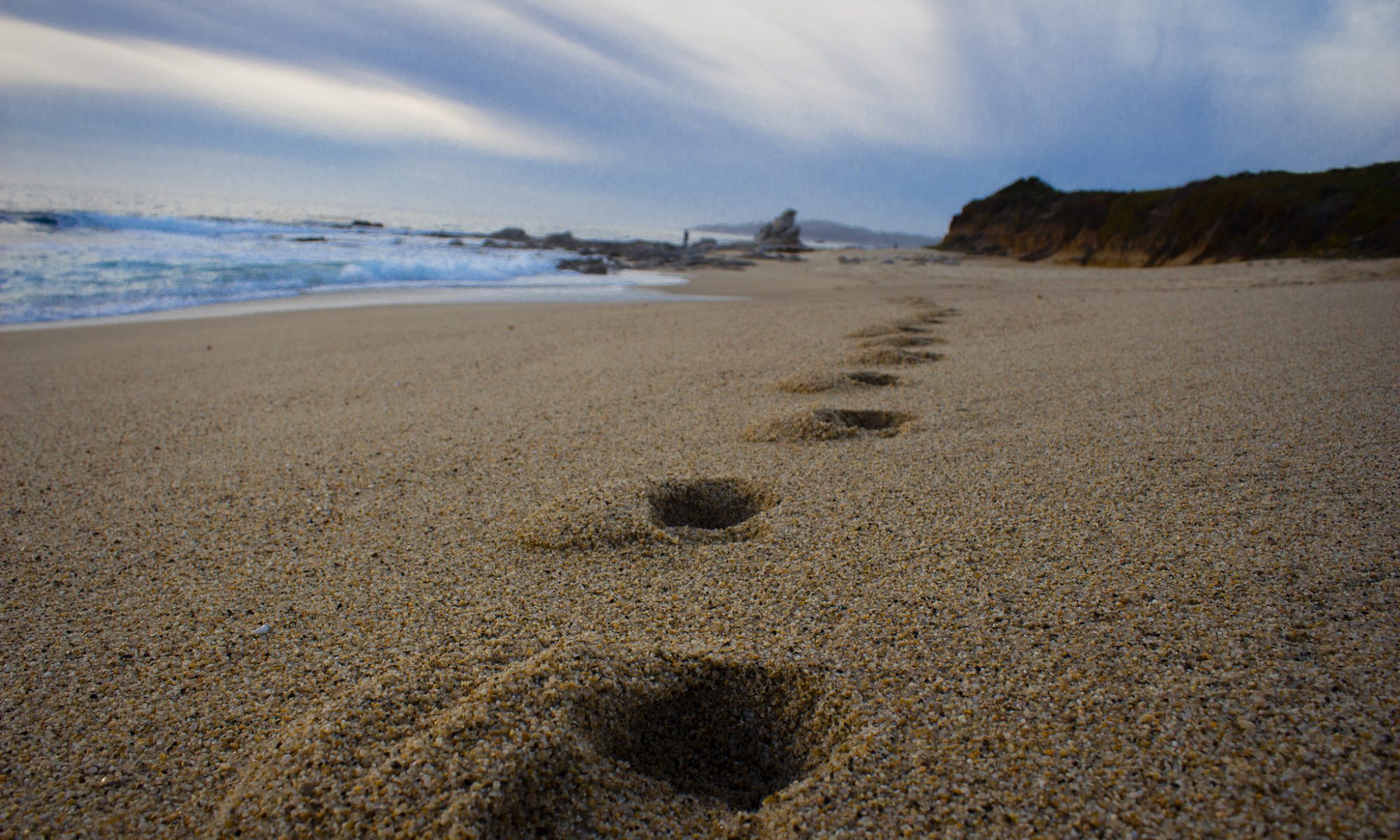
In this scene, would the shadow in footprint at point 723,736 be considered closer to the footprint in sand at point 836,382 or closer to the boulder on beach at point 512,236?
the footprint in sand at point 836,382

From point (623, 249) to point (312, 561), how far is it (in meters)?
19.2

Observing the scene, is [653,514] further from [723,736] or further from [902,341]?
[902,341]

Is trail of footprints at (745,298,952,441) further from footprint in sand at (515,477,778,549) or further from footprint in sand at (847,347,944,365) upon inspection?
footprint in sand at (515,477,778,549)

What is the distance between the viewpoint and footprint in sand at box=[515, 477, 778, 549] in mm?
1549

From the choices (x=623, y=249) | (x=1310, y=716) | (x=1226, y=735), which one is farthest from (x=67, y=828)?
(x=623, y=249)

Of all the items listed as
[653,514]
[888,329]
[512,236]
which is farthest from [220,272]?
[512,236]

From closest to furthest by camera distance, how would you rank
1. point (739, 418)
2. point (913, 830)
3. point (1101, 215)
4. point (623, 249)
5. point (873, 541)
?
point (913, 830), point (873, 541), point (739, 418), point (1101, 215), point (623, 249)

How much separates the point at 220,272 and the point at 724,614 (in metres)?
11.3

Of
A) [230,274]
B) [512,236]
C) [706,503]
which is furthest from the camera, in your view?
[512,236]

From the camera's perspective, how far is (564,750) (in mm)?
899

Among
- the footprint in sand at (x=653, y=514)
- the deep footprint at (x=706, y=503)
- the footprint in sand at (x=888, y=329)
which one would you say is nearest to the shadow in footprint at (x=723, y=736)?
the footprint in sand at (x=653, y=514)

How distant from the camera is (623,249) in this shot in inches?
787

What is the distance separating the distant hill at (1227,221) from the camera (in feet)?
35.4

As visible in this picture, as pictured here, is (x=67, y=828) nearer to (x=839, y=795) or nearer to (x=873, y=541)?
(x=839, y=795)
